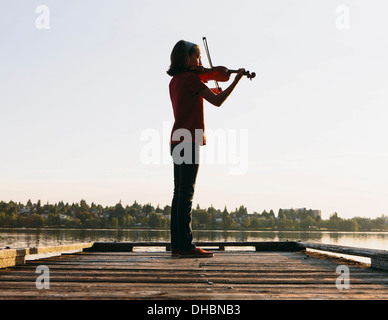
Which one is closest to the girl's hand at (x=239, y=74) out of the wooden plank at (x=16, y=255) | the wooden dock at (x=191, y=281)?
the wooden dock at (x=191, y=281)

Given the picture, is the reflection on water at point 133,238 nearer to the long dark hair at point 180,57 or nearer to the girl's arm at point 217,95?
the long dark hair at point 180,57

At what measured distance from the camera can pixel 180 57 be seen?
16.2 feet

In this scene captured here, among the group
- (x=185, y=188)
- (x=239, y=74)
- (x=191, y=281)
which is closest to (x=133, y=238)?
(x=185, y=188)

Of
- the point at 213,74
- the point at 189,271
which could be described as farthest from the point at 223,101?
the point at 189,271

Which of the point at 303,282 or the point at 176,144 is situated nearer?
the point at 303,282

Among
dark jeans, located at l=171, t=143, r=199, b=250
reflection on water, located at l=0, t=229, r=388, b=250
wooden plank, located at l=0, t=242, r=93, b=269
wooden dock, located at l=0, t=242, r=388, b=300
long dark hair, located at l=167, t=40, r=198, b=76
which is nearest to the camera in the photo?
wooden dock, located at l=0, t=242, r=388, b=300

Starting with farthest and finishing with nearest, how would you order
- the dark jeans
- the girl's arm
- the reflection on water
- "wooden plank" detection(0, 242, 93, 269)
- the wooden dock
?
1. the reflection on water
2. the dark jeans
3. the girl's arm
4. "wooden plank" detection(0, 242, 93, 269)
5. the wooden dock

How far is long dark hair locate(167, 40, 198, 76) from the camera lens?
494 centimetres

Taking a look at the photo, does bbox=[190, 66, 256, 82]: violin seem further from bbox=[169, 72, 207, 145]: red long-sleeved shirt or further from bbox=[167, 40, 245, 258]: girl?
bbox=[169, 72, 207, 145]: red long-sleeved shirt

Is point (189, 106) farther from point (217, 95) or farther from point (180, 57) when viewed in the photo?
point (180, 57)

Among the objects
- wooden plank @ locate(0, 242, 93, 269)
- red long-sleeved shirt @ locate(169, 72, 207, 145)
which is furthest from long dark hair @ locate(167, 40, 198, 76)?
wooden plank @ locate(0, 242, 93, 269)

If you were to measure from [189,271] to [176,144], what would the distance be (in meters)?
1.72
